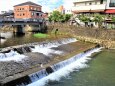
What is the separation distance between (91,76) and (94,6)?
113 feet

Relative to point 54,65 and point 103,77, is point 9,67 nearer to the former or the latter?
point 54,65

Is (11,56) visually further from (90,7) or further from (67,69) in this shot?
(90,7)

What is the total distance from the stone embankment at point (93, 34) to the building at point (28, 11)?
2245 cm

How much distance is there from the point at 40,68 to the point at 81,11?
3927 centimetres

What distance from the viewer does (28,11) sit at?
72375 millimetres

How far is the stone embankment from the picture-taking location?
41.4 meters

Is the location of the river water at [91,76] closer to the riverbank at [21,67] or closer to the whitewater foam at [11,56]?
the riverbank at [21,67]

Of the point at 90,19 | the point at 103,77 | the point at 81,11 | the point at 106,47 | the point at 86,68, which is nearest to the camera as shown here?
the point at 103,77

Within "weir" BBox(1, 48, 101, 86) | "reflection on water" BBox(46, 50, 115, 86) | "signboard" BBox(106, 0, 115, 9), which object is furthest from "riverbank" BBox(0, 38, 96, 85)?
"signboard" BBox(106, 0, 115, 9)

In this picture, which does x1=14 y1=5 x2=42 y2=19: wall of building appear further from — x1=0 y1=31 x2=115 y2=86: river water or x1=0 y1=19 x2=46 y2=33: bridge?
x1=0 y1=31 x2=115 y2=86: river water

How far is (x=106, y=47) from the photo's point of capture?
4028 cm

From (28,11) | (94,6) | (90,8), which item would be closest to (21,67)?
(94,6)

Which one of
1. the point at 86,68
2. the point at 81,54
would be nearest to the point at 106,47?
the point at 81,54

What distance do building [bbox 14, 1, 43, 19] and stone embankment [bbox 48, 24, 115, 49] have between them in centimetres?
2245
